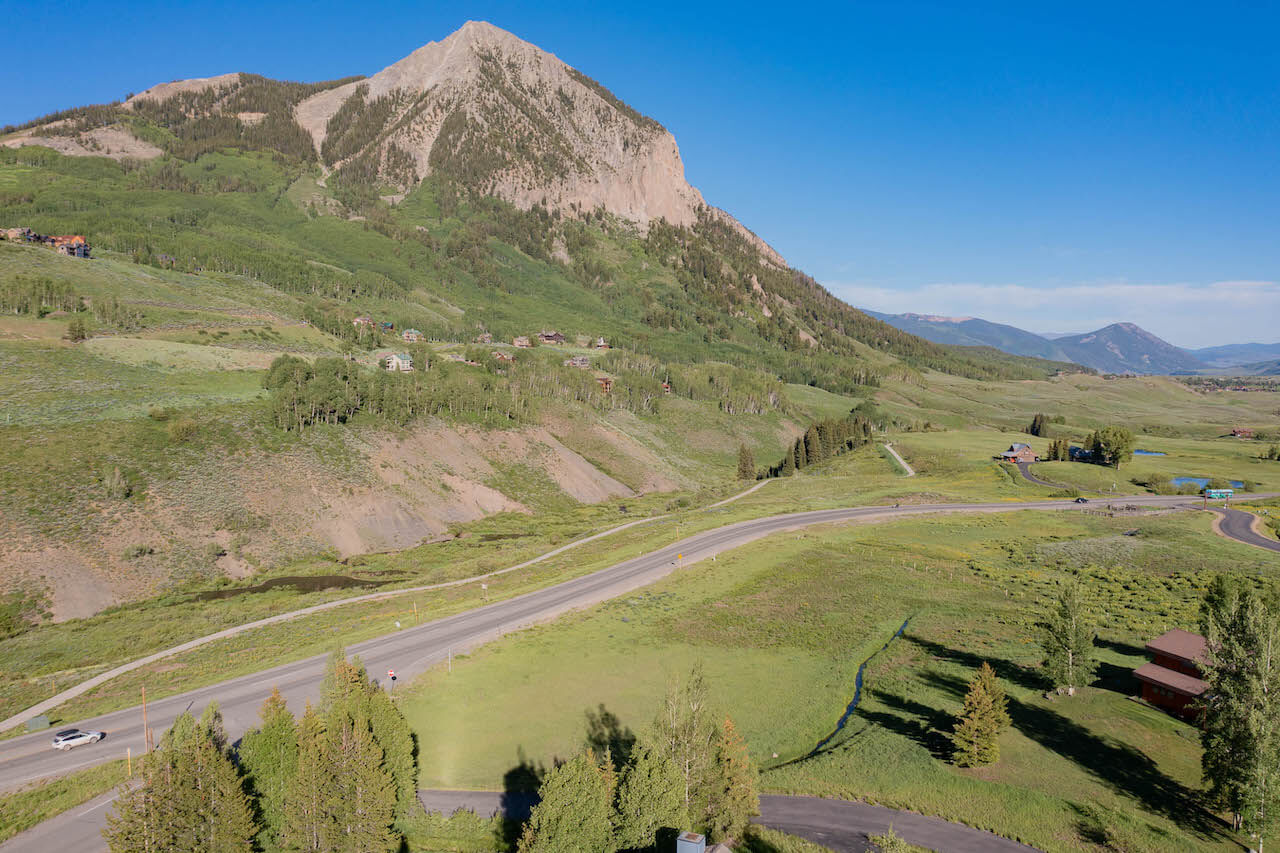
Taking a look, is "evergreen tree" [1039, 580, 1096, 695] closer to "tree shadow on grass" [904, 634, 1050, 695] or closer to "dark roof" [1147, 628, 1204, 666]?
"tree shadow on grass" [904, 634, 1050, 695]

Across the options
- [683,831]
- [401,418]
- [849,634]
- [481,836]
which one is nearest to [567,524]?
[401,418]

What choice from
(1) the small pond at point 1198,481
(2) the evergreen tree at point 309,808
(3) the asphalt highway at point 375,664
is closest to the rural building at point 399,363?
(3) the asphalt highway at point 375,664

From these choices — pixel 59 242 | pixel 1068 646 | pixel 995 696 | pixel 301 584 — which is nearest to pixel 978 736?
pixel 995 696

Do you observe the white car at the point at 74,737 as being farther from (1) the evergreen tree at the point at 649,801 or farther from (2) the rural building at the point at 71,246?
(2) the rural building at the point at 71,246

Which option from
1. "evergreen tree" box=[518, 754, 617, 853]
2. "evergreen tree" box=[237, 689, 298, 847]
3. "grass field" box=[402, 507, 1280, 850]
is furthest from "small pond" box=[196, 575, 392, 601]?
"evergreen tree" box=[518, 754, 617, 853]

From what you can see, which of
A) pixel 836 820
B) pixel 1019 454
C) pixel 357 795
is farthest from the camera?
pixel 1019 454

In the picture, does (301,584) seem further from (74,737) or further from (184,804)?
(184,804)

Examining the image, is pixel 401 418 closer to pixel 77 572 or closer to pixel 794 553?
pixel 77 572
